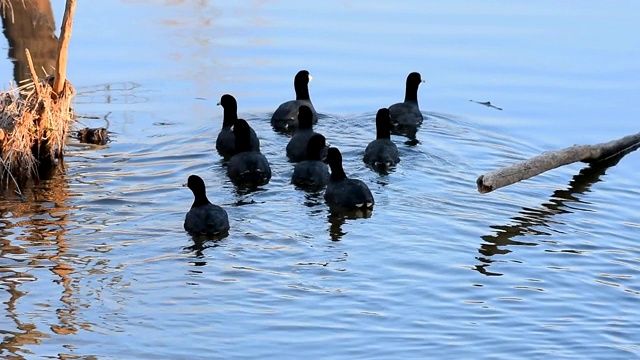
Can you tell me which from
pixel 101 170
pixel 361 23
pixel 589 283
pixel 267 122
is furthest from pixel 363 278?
pixel 361 23

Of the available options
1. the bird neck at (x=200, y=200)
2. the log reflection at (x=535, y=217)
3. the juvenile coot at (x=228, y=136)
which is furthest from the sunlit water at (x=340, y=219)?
the bird neck at (x=200, y=200)

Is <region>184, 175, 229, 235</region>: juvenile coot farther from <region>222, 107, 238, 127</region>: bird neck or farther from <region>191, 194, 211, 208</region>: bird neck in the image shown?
<region>222, 107, 238, 127</region>: bird neck

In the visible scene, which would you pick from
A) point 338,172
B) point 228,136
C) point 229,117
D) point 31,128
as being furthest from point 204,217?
point 229,117

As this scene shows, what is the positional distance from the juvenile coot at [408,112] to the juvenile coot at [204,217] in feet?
15.1

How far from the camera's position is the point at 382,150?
13703 mm

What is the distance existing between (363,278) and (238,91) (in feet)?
23.8

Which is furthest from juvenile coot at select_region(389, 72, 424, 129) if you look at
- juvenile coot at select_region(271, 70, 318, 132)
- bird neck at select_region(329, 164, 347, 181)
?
bird neck at select_region(329, 164, 347, 181)

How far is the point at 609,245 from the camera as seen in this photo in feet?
37.3

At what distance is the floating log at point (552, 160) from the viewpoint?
1203cm

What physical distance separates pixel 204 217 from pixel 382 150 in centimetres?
311

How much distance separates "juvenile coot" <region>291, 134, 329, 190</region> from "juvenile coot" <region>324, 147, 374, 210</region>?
0.40 meters

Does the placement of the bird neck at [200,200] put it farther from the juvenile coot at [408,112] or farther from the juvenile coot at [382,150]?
the juvenile coot at [408,112]

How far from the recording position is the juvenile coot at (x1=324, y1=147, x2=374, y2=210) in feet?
40.0

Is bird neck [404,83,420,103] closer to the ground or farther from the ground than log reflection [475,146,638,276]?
farther from the ground
